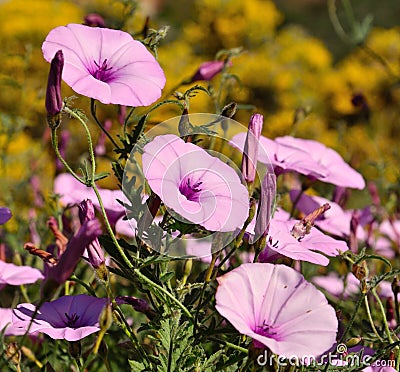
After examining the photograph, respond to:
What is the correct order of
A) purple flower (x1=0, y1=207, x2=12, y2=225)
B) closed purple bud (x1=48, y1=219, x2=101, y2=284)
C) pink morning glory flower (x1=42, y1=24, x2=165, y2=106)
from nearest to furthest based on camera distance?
closed purple bud (x1=48, y1=219, x2=101, y2=284) < pink morning glory flower (x1=42, y1=24, x2=165, y2=106) < purple flower (x1=0, y1=207, x2=12, y2=225)

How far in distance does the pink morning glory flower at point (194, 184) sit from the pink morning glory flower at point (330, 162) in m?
0.28

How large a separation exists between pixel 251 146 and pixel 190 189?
70mm

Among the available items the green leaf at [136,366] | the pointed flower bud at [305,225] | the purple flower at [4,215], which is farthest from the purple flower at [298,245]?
the purple flower at [4,215]

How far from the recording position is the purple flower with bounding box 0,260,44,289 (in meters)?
0.80

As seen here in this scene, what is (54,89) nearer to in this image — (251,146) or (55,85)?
(55,85)

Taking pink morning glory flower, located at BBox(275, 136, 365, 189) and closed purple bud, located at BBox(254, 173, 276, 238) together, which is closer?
closed purple bud, located at BBox(254, 173, 276, 238)

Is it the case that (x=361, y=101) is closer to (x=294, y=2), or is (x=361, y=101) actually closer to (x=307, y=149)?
(x=307, y=149)

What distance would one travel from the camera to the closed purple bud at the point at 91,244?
2.10 feet

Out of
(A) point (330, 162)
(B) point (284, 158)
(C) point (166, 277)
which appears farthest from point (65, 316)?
(A) point (330, 162)

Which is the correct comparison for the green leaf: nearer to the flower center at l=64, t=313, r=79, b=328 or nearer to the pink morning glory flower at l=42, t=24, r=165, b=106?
the flower center at l=64, t=313, r=79, b=328

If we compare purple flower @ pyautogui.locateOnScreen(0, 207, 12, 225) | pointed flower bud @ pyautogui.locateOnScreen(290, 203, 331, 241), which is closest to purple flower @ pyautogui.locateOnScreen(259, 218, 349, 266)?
pointed flower bud @ pyautogui.locateOnScreen(290, 203, 331, 241)

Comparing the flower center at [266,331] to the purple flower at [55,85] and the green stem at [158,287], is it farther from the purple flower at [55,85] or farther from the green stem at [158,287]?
the purple flower at [55,85]

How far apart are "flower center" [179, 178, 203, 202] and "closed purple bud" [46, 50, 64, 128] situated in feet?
0.42

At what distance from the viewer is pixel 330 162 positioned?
1001mm
